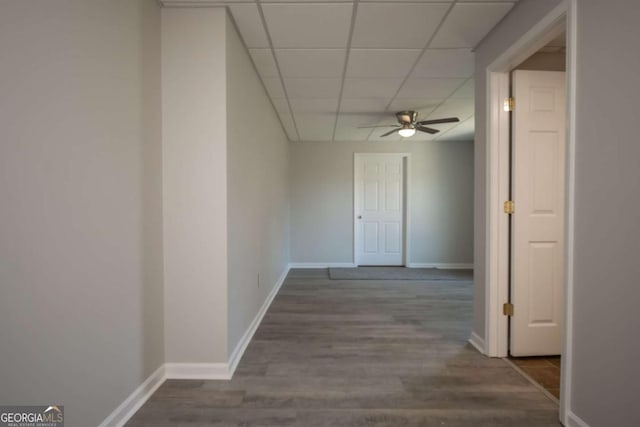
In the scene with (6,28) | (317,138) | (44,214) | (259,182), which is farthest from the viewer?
(317,138)

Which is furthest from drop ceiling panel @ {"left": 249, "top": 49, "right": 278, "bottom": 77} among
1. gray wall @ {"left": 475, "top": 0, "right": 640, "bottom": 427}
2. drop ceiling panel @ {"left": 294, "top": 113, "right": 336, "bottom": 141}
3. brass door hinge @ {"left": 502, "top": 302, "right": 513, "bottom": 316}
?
brass door hinge @ {"left": 502, "top": 302, "right": 513, "bottom": 316}

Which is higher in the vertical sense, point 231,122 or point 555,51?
point 555,51

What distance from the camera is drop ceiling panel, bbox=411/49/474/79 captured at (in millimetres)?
2436

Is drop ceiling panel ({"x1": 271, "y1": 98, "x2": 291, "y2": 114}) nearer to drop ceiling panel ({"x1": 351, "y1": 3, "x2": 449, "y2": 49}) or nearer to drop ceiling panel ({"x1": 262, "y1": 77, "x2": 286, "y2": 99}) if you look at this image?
drop ceiling panel ({"x1": 262, "y1": 77, "x2": 286, "y2": 99})

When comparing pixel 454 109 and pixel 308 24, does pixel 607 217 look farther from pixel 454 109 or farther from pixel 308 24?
pixel 454 109

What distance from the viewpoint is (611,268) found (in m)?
1.27

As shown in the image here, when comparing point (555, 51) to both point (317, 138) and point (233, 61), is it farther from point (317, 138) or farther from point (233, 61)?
point (317, 138)

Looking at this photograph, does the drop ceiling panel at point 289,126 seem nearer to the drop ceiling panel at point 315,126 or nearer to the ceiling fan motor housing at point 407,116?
the drop ceiling panel at point 315,126

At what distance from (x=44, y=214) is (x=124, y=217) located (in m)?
0.42

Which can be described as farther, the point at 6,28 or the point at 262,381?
the point at 262,381

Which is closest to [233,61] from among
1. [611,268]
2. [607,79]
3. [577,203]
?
[607,79]

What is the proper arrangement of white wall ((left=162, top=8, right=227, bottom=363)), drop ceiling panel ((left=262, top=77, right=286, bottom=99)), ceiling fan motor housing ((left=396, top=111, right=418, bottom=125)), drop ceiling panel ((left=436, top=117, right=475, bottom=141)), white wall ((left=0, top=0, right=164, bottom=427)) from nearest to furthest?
white wall ((left=0, top=0, right=164, bottom=427)) < white wall ((left=162, top=8, right=227, bottom=363)) < drop ceiling panel ((left=262, top=77, right=286, bottom=99)) < ceiling fan motor housing ((left=396, top=111, right=418, bottom=125)) < drop ceiling panel ((left=436, top=117, right=475, bottom=141))

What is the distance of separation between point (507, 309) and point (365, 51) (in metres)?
2.23

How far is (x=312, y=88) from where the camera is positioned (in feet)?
10.3
